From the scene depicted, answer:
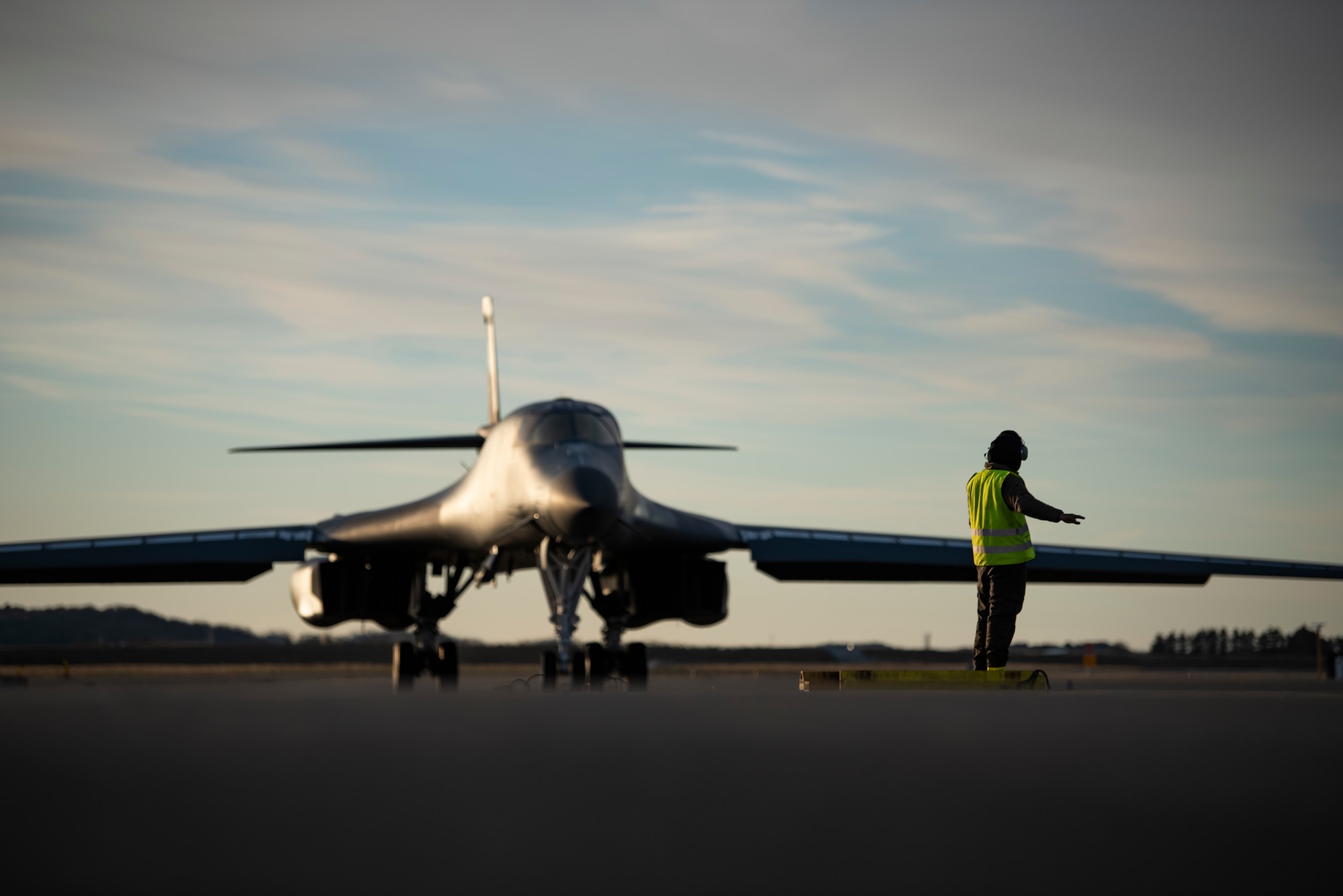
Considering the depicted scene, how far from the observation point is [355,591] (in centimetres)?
2092

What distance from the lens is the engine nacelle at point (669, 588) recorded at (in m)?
20.8

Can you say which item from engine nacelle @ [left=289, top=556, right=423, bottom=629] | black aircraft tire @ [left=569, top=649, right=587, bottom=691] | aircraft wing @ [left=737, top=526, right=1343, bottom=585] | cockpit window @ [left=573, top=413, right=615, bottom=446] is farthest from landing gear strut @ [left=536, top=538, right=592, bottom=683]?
aircraft wing @ [left=737, top=526, right=1343, bottom=585]

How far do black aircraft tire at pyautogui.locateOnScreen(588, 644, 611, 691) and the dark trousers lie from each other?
8956 millimetres

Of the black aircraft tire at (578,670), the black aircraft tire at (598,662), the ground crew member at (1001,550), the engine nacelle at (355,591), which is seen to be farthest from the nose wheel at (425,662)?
the ground crew member at (1001,550)

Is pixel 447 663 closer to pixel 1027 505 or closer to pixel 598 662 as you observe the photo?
pixel 598 662

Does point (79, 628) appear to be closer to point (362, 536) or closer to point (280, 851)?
point (362, 536)

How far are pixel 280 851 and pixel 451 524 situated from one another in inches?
652

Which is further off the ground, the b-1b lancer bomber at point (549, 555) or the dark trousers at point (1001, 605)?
the b-1b lancer bomber at point (549, 555)

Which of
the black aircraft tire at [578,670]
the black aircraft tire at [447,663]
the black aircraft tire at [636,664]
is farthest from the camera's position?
the black aircraft tire at [447,663]

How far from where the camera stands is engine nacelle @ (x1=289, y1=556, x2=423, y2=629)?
20.7 metres

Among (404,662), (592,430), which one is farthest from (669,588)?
(592,430)

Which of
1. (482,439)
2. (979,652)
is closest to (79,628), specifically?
(482,439)

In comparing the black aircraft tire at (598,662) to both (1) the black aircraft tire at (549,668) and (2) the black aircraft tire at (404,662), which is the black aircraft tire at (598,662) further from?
(2) the black aircraft tire at (404,662)

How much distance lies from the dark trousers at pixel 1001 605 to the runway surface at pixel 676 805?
12.7 feet
